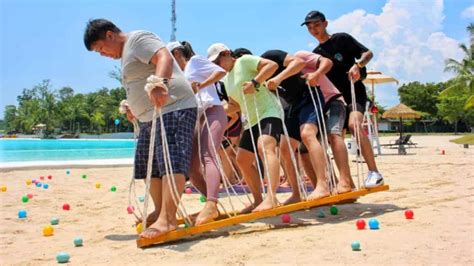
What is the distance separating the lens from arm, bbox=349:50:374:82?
4.67 meters

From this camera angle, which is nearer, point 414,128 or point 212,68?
point 212,68

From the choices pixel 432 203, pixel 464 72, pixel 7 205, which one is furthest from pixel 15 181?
pixel 464 72

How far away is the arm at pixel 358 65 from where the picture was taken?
4.67 m

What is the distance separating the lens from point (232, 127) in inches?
261

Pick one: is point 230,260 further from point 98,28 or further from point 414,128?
point 414,128

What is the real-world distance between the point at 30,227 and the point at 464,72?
3967cm

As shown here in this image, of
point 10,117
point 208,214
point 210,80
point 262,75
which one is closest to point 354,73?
point 262,75

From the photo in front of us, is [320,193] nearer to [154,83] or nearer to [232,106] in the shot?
[232,106]

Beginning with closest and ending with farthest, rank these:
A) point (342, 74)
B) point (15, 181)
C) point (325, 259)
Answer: point (325, 259) → point (342, 74) → point (15, 181)

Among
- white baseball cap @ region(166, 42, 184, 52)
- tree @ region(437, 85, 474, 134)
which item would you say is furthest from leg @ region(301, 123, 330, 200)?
tree @ region(437, 85, 474, 134)

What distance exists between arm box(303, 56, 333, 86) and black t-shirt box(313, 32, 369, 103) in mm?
413

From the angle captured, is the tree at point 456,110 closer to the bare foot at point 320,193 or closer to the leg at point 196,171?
the bare foot at point 320,193

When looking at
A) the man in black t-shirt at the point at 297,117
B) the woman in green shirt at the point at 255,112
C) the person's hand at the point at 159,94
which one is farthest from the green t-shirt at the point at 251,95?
the person's hand at the point at 159,94

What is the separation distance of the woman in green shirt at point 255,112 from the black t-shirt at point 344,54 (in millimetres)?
960
